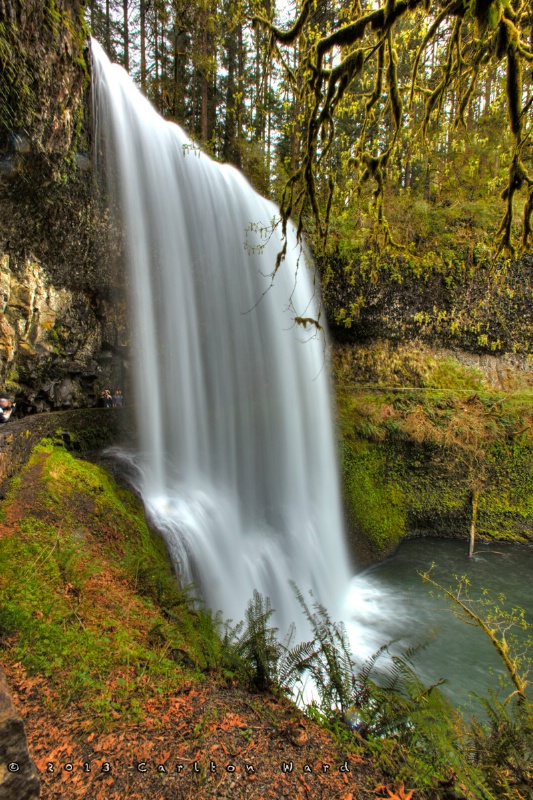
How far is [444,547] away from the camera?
33.8 feet

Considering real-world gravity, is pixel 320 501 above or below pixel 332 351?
below

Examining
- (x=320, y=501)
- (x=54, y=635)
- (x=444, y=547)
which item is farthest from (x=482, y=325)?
(x=54, y=635)

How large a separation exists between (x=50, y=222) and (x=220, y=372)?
4798 millimetres

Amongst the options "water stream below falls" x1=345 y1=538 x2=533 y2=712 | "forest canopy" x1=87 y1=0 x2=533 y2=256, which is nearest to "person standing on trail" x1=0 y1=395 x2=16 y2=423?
"forest canopy" x1=87 y1=0 x2=533 y2=256

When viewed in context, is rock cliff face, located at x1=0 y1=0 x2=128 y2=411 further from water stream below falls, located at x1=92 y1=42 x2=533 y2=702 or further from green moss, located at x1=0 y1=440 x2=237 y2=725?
green moss, located at x1=0 y1=440 x2=237 y2=725

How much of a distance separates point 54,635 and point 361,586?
722cm

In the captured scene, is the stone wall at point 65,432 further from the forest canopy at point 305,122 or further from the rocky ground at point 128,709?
the forest canopy at point 305,122

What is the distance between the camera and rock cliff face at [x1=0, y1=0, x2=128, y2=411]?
5.86 m

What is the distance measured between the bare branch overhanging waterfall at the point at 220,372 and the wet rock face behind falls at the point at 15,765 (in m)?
4.81

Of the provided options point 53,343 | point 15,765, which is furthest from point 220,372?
point 15,765

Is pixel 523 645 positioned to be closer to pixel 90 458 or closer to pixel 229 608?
pixel 229 608

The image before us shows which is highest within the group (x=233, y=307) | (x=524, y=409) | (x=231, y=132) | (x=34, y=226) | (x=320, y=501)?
(x=231, y=132)

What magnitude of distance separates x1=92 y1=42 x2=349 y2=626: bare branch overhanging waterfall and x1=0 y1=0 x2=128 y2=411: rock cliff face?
0.77 metres

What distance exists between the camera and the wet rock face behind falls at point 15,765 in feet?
5.30
